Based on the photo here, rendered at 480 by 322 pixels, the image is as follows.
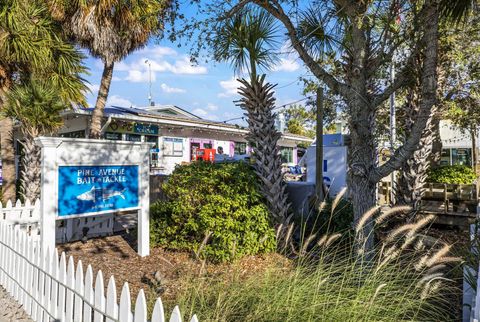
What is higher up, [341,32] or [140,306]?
[341,32]

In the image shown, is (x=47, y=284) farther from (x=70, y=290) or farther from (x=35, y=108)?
(x=35, y=108)

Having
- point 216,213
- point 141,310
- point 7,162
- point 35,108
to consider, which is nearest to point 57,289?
point 141,310

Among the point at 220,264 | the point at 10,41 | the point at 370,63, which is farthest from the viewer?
the point at 10,41

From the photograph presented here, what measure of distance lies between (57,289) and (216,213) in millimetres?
2766

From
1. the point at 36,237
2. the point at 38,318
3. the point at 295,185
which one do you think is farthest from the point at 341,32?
the point at 36,237

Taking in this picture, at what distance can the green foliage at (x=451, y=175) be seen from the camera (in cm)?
1178

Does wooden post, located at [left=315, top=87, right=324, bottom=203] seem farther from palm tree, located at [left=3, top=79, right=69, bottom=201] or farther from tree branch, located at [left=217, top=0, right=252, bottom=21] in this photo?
palm tree, located at [left=3, top=79, right=69, bottom=201]

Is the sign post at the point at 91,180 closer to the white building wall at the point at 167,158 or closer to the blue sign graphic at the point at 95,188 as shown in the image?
the blue sign graphic at the point at 95,188

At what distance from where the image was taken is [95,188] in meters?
5.75

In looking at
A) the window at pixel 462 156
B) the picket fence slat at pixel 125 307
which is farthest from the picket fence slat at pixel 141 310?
the window at pixel 462 156

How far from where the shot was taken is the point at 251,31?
6.21 meters

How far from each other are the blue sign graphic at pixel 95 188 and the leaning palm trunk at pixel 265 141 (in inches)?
87.8

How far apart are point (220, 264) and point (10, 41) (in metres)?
8.19

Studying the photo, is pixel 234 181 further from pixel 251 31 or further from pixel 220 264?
pixel 251 31
